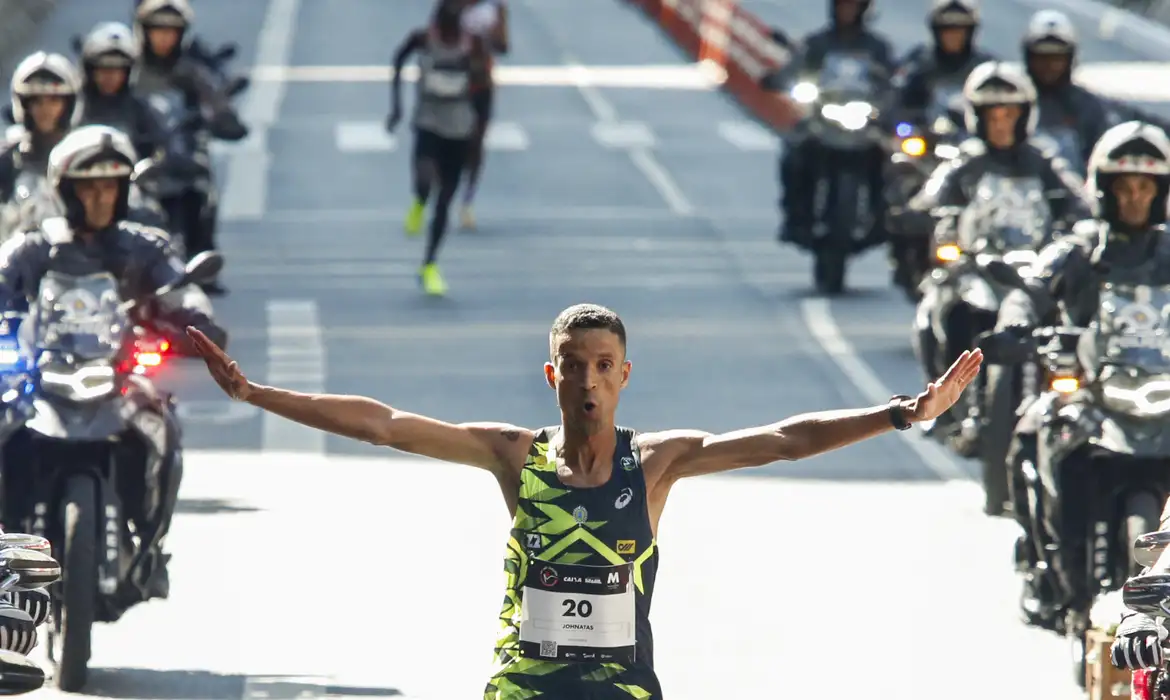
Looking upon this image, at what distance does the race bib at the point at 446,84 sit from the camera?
23891 millimetres

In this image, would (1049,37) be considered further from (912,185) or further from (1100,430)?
(1100,430)

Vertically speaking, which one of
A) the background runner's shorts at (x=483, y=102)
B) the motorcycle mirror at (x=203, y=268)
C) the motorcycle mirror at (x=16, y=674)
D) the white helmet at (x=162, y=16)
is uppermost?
the motorcycle mirror at (x=16, y=674)

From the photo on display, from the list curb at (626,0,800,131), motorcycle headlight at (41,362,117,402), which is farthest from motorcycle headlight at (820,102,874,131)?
curb at (626,0,800,131)

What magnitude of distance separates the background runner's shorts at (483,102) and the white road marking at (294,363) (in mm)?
3618

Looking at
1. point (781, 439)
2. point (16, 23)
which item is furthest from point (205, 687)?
point (16, 23)

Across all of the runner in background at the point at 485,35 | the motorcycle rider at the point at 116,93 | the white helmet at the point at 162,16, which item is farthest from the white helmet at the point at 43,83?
the runner in background at the point at 485,35

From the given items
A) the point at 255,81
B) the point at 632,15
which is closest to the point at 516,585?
the point at 255,81

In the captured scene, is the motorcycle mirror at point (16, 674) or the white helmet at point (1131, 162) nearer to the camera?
the motorcycle mirror at point (16, 674)

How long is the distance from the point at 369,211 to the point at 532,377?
436 inches

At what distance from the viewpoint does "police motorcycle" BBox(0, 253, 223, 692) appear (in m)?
11.6

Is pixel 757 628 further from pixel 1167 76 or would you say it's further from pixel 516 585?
pixel 1167 76

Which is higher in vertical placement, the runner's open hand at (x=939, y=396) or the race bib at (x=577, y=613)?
the runner's open hand at (x=939, y=396)

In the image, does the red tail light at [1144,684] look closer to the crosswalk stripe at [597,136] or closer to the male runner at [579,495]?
the male runner at [579,495]

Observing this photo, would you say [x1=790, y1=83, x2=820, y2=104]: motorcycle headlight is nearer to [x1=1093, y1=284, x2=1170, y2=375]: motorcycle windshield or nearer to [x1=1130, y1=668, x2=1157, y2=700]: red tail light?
[x1=1093, y1=284, x2=1170, y2=375]: motorcycle windshield
